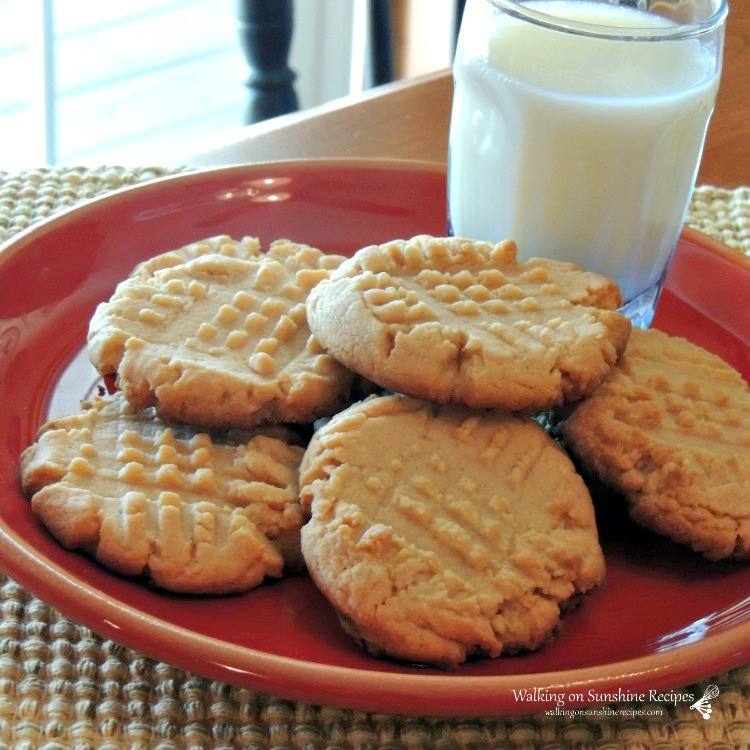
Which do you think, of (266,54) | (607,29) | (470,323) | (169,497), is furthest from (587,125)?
(266,54)

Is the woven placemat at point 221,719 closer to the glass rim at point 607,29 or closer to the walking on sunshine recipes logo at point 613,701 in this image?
the walking on sunshine recipes logo at point 613,701

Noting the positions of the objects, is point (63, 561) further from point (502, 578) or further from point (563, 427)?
point (563, 427)

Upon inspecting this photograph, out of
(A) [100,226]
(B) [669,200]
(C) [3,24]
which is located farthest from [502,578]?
(C) [3,24]

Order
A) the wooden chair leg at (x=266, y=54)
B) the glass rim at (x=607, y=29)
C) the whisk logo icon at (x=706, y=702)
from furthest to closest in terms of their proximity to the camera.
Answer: the wooden chair leg at (x=266, y=54) → the glass rim at (x=607, y=29) → the whisk logo icon at (x=706, y=702)

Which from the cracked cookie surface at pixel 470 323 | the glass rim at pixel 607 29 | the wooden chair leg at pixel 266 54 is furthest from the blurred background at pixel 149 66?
the cracked cookie surface at pixel 470 323

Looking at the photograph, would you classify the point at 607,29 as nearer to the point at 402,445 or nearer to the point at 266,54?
the point at 402,445
